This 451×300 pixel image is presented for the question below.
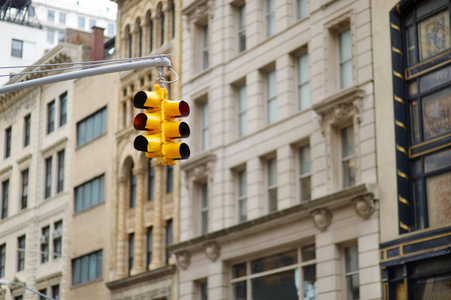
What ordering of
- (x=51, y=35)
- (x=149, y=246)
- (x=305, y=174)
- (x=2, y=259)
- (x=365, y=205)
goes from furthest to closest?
(x=51, y=35) → (x=2, y=259) → (x=149, y=246) → (x=305, y=174) → (x=365, y=205)

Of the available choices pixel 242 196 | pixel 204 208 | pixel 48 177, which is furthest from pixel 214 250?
pixel 48 177

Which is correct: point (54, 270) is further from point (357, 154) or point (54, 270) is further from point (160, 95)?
point (160, 95)

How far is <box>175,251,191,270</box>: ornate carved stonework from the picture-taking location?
4447cm

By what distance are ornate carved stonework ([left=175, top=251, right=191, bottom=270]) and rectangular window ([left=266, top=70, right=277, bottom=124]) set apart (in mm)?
7780

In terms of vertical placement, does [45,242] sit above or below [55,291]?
above

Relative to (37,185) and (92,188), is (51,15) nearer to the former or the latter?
(37,185)

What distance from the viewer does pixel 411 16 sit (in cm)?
3381

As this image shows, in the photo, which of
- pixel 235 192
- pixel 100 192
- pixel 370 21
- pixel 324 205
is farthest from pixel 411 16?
pixel 100 192

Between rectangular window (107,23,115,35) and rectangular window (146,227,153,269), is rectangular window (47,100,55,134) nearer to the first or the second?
rectangular window (146,227,153,269)

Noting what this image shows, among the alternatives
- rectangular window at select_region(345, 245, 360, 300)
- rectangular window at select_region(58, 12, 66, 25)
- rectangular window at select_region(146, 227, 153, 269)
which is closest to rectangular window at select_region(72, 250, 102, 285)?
rectangular window at select_region(146, 227, 153, 269)

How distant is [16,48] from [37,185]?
2999 centimetres

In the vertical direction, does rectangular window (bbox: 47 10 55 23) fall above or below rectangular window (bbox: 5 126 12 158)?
above

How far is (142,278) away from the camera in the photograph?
159 feet

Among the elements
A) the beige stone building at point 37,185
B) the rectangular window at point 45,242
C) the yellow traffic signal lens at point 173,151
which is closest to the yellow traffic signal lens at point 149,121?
the yellow traffic signal lens at point 173,151
